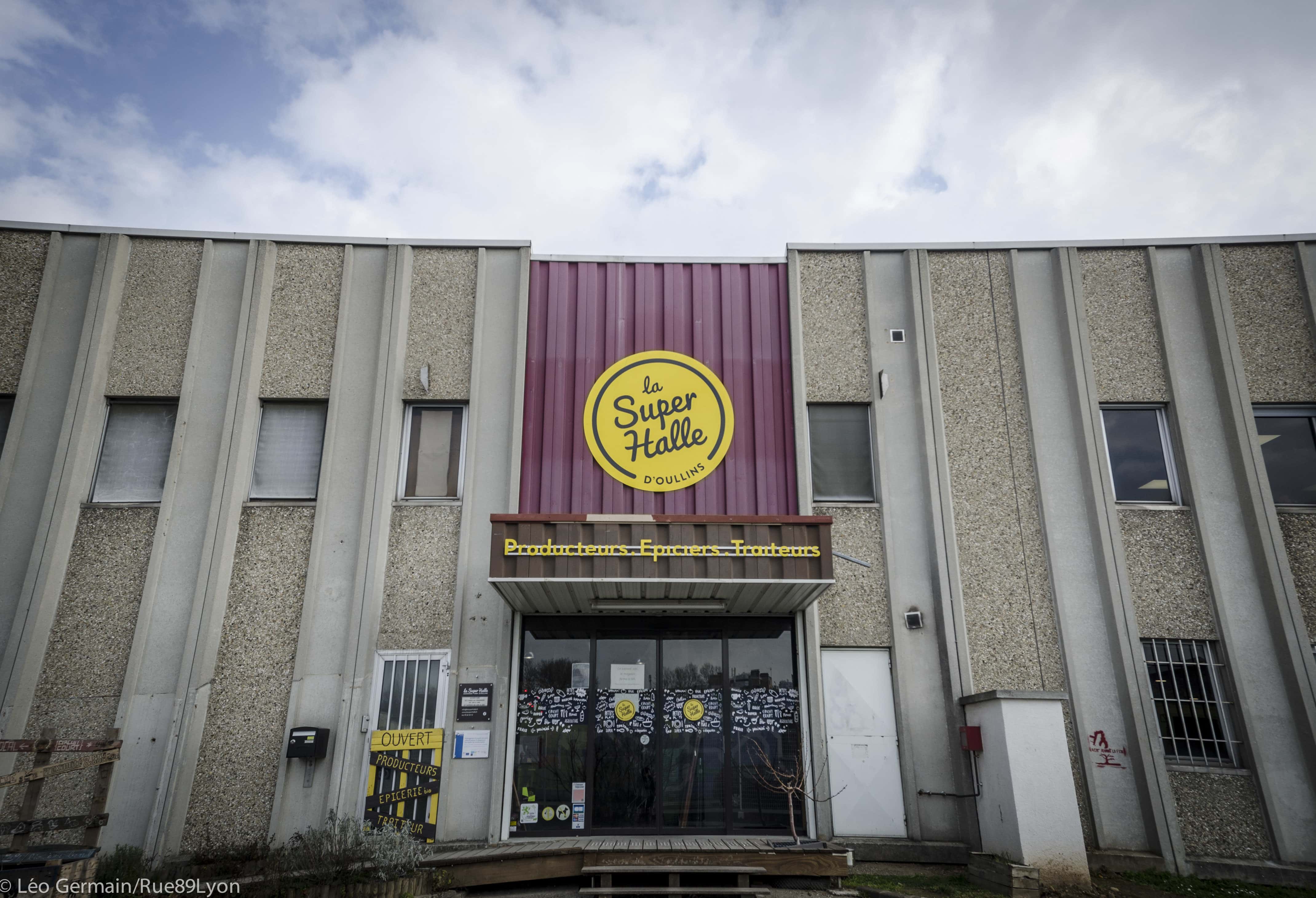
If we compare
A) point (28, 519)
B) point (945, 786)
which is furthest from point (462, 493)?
point (945, 786)

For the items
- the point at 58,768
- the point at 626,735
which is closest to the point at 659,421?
the point at 626,735

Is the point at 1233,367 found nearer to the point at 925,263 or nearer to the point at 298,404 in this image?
the point at 925,263

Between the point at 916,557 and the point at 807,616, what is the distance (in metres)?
1.60

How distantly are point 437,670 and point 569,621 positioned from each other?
65.9 inches

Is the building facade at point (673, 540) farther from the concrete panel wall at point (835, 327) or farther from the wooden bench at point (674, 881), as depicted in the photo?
the wooden bench at point (674, 881)

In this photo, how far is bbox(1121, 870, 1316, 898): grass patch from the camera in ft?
26.1

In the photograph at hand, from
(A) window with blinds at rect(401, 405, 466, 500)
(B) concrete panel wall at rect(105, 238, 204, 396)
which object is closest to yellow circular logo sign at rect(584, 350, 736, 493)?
(A) window with blinds at rect(401, 405, 466, 500)

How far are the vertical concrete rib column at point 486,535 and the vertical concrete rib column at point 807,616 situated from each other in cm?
361

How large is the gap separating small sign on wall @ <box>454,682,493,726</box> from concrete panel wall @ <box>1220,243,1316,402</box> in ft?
34.5

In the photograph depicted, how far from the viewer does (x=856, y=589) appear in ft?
31.9

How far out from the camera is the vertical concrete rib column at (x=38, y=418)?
30.5 feet

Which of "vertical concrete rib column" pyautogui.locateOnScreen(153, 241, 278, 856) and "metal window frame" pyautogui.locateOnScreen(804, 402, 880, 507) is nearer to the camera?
"vertical concrete rib column" pyautogui.locateOnScreen(153, 241, 278, 856)

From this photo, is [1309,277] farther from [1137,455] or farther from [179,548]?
[179,548]

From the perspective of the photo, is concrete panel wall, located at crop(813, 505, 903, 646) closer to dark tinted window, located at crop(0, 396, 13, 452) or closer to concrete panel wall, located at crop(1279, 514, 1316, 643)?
concrete panel wall, located at crop(1279, 514, 1316, 643)
